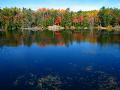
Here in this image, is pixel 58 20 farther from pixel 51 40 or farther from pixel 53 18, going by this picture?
pixel 51 40

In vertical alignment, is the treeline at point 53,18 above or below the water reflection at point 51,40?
above

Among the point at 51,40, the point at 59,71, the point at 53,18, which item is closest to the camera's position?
the point at 59,71

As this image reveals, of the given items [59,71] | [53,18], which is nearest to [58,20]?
[53,18]

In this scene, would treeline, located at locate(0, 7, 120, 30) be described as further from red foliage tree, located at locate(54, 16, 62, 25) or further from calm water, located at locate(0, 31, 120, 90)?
calm water, located at locate(0, 31, 120, 90)

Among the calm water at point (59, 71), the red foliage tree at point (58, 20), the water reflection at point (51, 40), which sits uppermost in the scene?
the red foliage tree at point (58, 20)

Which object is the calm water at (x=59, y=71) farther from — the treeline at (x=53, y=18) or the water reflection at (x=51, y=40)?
the treeline at (x=53, y=18)

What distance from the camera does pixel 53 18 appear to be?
349ft

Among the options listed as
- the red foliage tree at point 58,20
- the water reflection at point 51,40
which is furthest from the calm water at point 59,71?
the red foliage tree at point 58,20

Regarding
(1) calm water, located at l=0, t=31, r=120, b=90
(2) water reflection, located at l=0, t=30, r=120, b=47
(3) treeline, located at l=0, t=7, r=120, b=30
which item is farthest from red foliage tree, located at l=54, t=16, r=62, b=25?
(1) calm water, located at l=0, t=31, r=120, b=90

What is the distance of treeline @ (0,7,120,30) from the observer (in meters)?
96.1

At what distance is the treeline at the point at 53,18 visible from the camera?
96125 millimetres

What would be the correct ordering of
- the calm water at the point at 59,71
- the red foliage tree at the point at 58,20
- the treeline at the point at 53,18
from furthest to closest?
the red foliage tree at the point at 58,20 < the treeline at the point at 53,18 < the calm water at the point at 59,71

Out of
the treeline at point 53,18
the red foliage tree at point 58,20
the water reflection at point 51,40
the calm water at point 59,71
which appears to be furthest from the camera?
the red foliage tree at point 58,20

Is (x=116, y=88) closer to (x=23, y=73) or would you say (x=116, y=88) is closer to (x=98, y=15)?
(x=23, y=73)
